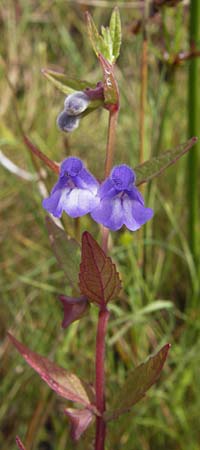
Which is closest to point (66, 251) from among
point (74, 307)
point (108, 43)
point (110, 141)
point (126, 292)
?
point (74, 307)

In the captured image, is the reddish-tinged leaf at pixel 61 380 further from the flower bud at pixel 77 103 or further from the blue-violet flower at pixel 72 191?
the flower bud at pixel 77 103

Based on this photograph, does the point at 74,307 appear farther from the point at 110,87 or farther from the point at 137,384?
the point at 110,87

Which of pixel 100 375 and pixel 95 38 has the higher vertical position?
pixel 95 38

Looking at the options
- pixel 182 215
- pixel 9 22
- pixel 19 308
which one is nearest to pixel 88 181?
pixel 19 308

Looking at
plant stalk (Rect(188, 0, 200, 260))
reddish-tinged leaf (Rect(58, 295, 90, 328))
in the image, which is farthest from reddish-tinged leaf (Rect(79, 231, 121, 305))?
plant stalk (Rect(188, 0, 200, 260))

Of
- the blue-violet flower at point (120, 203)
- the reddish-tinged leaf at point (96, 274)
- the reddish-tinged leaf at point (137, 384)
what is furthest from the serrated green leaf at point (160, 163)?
the reddish-tinged leaf at point (137, 384)

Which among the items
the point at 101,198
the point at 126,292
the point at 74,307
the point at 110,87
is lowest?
the point at 126,292
